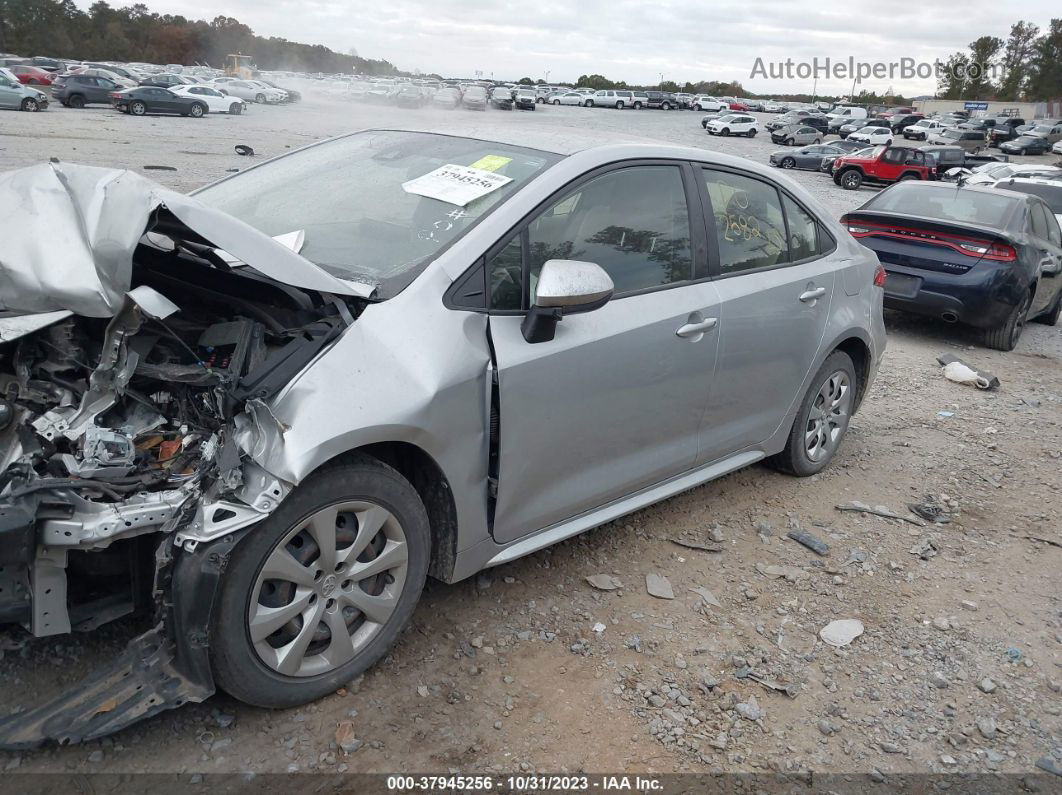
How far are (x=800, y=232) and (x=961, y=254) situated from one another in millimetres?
4860

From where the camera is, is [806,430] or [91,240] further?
[806,430]

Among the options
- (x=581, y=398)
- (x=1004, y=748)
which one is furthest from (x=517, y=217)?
(x=1004, y=748)

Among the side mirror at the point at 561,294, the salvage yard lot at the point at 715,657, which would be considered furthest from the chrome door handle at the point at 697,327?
the salvage yard lot at the point at 715,657

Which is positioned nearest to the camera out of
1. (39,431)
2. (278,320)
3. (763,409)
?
(39,431)

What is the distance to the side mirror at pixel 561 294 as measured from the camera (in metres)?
2.89

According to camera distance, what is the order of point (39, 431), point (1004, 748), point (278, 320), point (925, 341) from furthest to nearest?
point (925, 341), point (1004, 748), point (278, 320), point (39, 431)

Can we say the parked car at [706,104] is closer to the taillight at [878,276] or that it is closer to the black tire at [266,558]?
the taillight at [878,276]

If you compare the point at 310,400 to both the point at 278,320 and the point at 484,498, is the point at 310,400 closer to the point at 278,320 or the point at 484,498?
the point at 278,320

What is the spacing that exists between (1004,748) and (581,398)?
1.90m

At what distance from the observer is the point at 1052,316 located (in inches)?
419

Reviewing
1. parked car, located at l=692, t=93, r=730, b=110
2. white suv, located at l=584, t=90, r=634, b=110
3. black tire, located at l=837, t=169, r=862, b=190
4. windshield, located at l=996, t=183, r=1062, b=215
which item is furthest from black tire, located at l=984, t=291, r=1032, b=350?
parked car, located at l=692, t=93, r=730, b=110

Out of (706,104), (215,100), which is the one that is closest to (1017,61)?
(706,104)

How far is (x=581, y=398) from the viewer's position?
3.20m

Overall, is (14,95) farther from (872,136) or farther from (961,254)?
(872,136)
